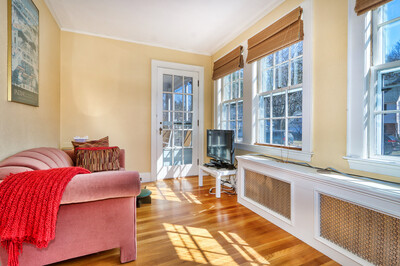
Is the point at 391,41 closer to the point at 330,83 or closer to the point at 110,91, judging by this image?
the point at 330,83

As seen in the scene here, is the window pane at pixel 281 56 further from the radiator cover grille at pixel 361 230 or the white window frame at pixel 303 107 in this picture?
the radiator cover grille at pixel 361 230

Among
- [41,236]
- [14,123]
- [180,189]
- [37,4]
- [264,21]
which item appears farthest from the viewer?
[180,189]

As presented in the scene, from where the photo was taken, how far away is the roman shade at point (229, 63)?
10.5 feet

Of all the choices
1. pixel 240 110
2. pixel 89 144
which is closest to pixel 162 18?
pixel 240 110

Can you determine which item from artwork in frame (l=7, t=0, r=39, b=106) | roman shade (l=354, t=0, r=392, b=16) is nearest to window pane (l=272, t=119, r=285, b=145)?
roman shade (l=354, t=0, r=392, b=16)

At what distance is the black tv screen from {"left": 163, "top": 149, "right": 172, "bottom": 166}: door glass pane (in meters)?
0.91

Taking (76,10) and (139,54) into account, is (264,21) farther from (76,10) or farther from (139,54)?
(76,10)

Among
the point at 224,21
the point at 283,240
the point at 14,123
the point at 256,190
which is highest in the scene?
the point at 224,21

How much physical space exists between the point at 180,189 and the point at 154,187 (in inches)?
18.4

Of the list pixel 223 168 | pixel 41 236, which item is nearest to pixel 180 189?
pixel 223 168

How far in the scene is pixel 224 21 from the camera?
9.86ft

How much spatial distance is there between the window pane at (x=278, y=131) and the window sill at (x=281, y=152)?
140mm

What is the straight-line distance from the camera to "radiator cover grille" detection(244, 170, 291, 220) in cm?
198

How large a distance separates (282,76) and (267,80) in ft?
0.90
